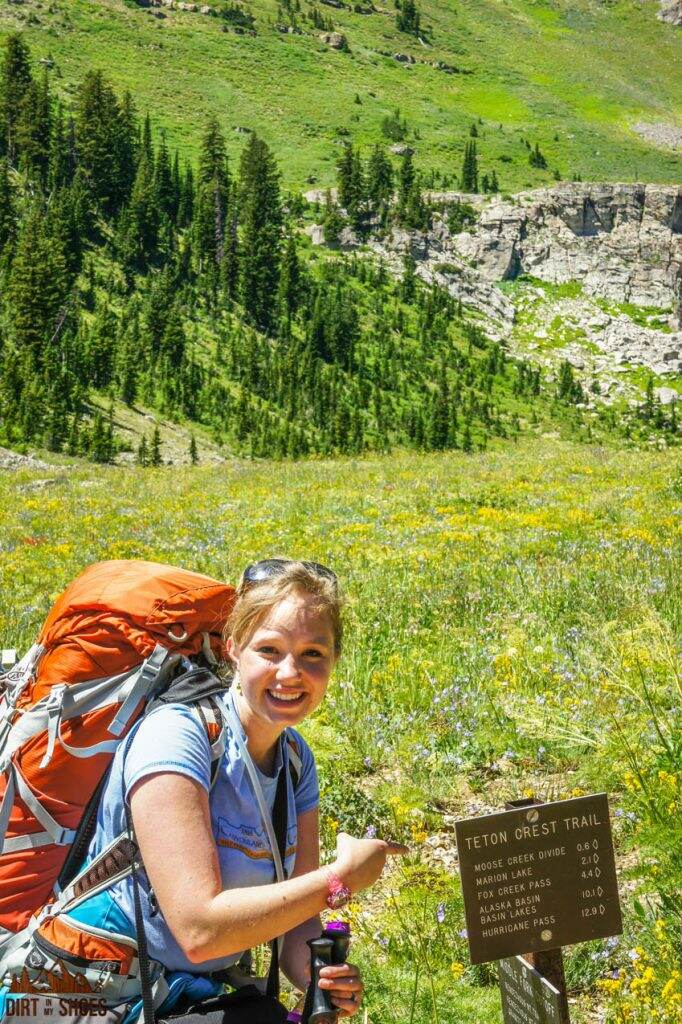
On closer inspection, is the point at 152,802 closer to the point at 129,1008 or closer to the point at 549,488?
the point at 129,1008

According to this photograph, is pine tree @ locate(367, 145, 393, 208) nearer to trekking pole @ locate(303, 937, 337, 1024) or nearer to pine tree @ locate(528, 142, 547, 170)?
pine tree @ locate(528, 142, 547, 170)

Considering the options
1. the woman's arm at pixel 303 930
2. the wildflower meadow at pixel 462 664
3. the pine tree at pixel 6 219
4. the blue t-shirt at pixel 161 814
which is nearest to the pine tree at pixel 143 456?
the wildflower meadow at pixel 462 664

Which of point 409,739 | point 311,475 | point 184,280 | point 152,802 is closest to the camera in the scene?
point 152,802

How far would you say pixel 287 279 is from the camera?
68.8 metres

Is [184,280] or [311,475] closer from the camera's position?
[311,475]

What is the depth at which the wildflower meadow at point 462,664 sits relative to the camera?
351 centimetres

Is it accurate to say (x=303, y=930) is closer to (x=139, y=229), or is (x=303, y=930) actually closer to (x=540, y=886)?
(x=540, y=886)

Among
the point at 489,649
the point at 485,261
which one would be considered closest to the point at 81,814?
the point at 489,649

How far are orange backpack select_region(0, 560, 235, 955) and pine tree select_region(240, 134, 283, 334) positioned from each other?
212ft

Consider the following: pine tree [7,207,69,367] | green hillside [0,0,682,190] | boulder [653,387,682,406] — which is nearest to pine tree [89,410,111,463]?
pine tree [7,207,69,367]

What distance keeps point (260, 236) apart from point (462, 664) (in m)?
68.8

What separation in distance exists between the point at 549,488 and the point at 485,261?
78.1 metres

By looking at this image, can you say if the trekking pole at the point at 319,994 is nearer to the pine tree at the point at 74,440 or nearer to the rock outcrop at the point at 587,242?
the pine tree at the point at 74,440

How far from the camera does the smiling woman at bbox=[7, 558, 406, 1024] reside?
7.15 feet
